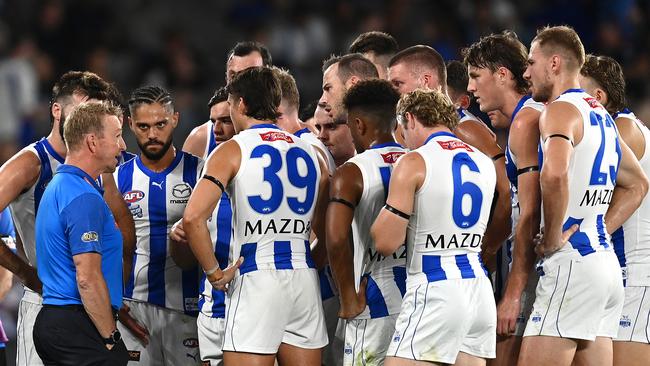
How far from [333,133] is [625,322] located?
89.9 inches

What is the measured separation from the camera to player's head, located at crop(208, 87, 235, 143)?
7.18m

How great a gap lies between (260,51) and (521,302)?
3.15 meters

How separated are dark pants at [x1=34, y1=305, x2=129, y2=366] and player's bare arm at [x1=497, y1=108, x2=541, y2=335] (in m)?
2.29

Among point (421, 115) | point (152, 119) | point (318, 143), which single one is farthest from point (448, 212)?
point (152, 119)

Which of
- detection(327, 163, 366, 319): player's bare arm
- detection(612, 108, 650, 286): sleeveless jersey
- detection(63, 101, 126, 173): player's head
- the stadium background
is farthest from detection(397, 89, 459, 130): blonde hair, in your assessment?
the stadium background

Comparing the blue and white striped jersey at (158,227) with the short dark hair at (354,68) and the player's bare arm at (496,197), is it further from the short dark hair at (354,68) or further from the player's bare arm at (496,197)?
the player's bare arm at (496,197)

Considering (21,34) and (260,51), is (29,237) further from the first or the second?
(21,34)

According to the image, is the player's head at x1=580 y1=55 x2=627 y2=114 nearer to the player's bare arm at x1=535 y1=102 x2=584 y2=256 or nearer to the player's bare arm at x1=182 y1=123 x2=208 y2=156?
the player's bare arm at x1=535 y1=102 x2=584 y2=256

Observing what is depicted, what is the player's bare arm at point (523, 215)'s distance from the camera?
19.0ft

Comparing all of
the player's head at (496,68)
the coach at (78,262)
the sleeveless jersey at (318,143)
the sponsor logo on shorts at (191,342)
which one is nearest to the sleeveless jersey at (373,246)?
the sleeveless jersey at (318,143)

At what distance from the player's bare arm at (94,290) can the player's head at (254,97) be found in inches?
46.6

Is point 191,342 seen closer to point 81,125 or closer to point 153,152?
point 153,152

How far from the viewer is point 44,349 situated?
17.5ft

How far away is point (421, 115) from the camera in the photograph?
219 inches
